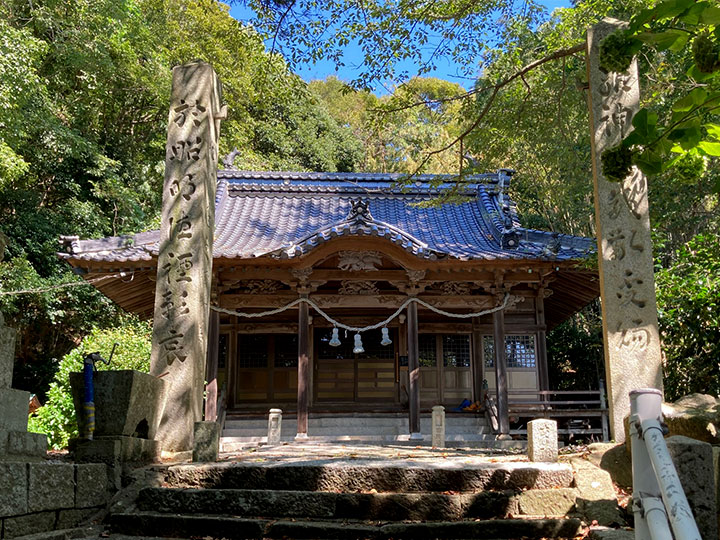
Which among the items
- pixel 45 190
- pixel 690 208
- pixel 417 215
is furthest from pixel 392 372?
pixel 45 190

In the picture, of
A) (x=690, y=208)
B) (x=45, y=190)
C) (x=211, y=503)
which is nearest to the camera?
(x=211, y=503)

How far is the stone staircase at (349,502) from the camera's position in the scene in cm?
525

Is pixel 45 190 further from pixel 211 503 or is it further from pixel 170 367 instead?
pixel 211 503

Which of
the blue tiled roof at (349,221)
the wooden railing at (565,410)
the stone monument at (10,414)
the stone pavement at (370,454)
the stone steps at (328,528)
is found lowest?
the stone steps at (328,528)

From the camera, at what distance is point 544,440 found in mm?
6895

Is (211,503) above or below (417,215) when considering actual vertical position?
below

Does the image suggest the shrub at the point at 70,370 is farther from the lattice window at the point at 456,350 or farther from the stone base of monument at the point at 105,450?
the lattice window at the point at 456,350

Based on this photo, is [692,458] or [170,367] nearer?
[692,458]

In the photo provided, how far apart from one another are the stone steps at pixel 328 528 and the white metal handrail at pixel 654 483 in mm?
2170

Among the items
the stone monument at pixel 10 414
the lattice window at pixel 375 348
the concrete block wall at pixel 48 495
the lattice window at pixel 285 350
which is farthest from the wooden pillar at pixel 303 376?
the stone monument at pixel 10 414

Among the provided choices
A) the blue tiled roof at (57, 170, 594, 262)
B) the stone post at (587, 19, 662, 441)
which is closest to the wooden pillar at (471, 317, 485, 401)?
the blue tiled roof at (57, 170, 594, 262)

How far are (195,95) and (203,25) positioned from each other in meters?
21.0

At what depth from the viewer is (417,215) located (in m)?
17.5

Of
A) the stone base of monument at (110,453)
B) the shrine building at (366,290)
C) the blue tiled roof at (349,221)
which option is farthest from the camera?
the shrine building at (366,290)
